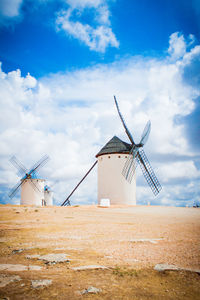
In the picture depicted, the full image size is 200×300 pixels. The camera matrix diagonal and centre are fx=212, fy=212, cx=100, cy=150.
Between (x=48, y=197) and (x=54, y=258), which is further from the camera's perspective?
(x=48, y=197)

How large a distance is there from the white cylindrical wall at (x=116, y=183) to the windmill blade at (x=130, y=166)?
1.39 feet

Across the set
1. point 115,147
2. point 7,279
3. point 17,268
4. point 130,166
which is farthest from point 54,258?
point 115,147

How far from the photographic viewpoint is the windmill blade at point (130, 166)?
2952 centimetres

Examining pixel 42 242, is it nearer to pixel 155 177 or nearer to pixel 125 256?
pixel 125 256

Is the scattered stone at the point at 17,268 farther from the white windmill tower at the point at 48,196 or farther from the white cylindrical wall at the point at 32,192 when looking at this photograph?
the white windmill tower at the point at 48,196

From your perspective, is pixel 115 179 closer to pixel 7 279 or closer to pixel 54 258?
pixel 54 258

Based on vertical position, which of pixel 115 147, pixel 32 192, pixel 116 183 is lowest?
pixel 32 192

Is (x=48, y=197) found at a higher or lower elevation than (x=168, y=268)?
lower

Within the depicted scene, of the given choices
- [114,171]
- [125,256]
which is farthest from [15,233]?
[114,171]

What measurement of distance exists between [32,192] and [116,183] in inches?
770

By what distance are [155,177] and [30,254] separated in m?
26.8

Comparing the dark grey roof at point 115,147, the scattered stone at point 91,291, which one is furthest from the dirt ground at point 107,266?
the dark grey roof at point 115,147

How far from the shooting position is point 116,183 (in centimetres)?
2938

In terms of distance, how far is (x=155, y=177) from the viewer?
3030cm
